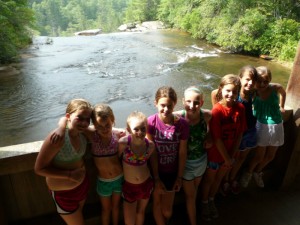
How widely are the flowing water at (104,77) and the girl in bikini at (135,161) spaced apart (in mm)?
5486

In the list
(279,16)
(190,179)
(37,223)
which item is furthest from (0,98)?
(279,16)

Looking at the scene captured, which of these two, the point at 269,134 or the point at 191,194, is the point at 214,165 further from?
the point at 269,134

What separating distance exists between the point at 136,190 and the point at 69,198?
1.72ft

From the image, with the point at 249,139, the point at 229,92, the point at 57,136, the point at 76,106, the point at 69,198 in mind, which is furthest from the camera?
the point at 249,139

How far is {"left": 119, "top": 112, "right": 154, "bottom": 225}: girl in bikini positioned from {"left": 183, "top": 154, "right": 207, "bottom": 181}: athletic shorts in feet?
1.07

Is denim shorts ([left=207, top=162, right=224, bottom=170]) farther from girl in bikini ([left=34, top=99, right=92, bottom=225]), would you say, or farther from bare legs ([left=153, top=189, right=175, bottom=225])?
girl in bikini ([left=34, top=99, right=92, bottom=225])

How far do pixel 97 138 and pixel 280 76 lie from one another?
10859 millimetres

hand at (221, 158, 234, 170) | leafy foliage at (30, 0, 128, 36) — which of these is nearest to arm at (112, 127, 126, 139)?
hand at (221, 158, 234, 170)

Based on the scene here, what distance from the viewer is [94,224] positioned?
2.55 metres

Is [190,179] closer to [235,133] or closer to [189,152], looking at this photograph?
[189,152]

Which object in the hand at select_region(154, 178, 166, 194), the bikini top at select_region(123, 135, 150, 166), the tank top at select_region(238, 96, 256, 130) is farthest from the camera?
the tank top at select_region(238, 96, 256, 130)

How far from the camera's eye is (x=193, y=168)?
2418mm

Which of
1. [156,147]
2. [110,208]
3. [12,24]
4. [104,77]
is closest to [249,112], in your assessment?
[156,147]

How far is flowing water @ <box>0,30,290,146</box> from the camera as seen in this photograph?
8.51 meters
